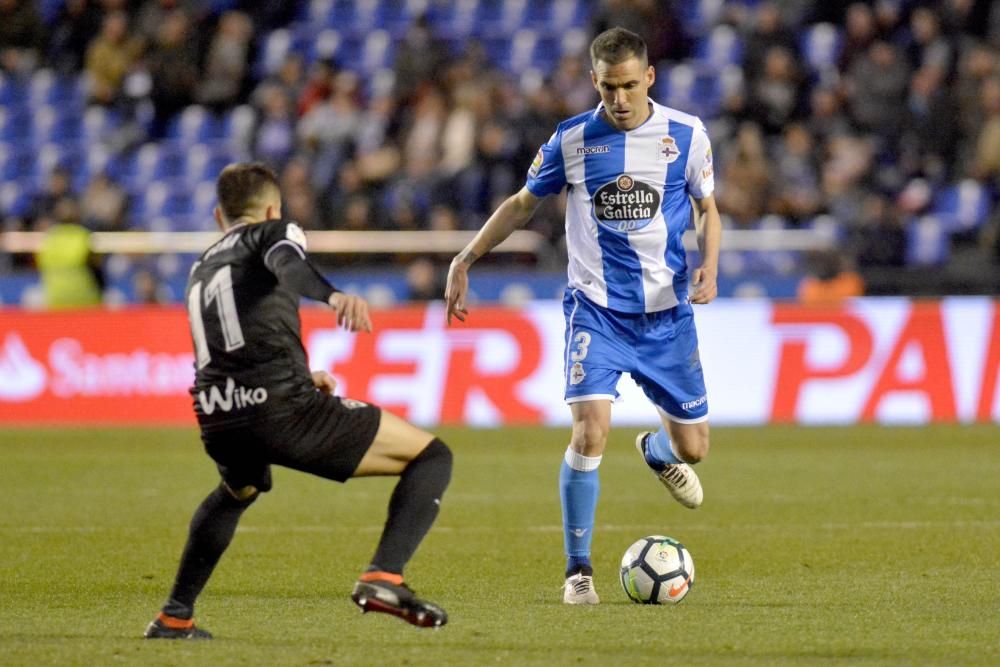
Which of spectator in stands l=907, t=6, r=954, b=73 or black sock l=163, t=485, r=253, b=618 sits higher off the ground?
spectator in stands l=907, t=6, r=954, b=73

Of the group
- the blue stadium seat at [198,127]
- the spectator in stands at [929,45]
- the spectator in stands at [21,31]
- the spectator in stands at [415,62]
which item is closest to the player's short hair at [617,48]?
the spectator in stands at [929,45]

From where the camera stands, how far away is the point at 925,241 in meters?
17.2

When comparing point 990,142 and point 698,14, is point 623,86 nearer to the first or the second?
point 990,142

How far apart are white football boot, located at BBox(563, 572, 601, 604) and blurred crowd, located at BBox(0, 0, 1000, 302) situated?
10543 millimetres

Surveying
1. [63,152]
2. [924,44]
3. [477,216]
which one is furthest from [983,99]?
[63,152]

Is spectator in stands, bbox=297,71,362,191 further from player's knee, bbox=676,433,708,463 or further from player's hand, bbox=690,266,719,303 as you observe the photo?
player's hand, bbox=690,266,719,303

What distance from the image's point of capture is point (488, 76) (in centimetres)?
1945

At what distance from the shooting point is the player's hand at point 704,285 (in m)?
6.88

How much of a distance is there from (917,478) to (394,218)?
783cm

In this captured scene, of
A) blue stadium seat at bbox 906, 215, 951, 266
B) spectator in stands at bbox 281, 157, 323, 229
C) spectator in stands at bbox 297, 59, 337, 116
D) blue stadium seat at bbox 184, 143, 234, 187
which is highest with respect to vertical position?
spectator in stands at bbox 297, 59, 337, 116

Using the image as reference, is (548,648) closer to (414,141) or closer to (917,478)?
(917,478)

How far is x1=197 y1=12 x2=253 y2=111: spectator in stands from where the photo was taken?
20828 millimetres

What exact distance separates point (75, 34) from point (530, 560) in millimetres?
15674

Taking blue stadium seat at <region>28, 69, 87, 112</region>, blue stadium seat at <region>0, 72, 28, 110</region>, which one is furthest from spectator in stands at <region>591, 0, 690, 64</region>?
blue stadium seat at <region>0, 72, 28, 110</region>
